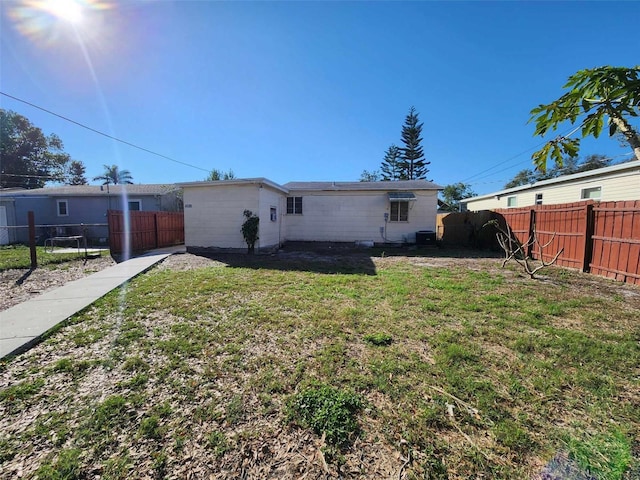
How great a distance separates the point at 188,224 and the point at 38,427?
32.6ft

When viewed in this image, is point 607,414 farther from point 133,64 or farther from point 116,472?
point 133,64

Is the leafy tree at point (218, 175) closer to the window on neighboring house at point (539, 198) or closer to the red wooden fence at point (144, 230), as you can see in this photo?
the red wooden fence at point (144, 230)

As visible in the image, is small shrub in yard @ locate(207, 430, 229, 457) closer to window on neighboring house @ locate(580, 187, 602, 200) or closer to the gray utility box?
the gray utility box

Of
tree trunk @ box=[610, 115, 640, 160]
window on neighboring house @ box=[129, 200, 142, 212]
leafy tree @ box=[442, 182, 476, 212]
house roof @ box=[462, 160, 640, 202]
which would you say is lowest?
tree trunk @ box=[610, 115, 640, 160]

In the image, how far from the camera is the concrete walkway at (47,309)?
327cm

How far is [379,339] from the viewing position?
3.25 m

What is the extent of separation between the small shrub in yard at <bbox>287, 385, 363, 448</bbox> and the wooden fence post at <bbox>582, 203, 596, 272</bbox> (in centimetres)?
812

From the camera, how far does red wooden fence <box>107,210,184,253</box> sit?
1056 cm

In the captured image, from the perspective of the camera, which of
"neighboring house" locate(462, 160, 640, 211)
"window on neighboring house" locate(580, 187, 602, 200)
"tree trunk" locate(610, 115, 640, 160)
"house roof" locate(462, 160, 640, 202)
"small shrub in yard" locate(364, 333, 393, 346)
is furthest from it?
"window on neighboring house" locate(580, 187, 602, 200)

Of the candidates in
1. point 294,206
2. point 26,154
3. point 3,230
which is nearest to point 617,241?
point 294,206

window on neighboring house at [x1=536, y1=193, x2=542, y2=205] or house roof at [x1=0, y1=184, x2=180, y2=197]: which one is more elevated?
house roof at [x1=0, y1=184, x2=180, y2=197]

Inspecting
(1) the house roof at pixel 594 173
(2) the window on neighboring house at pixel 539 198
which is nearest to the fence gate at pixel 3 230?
(1) the house roof at pixel 594 173

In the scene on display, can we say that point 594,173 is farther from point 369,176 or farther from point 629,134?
point 369,176

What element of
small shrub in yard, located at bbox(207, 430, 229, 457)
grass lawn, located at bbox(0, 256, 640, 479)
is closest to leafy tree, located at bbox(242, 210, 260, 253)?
grass lawn, located at bbox(0, 256, 640, 479)
